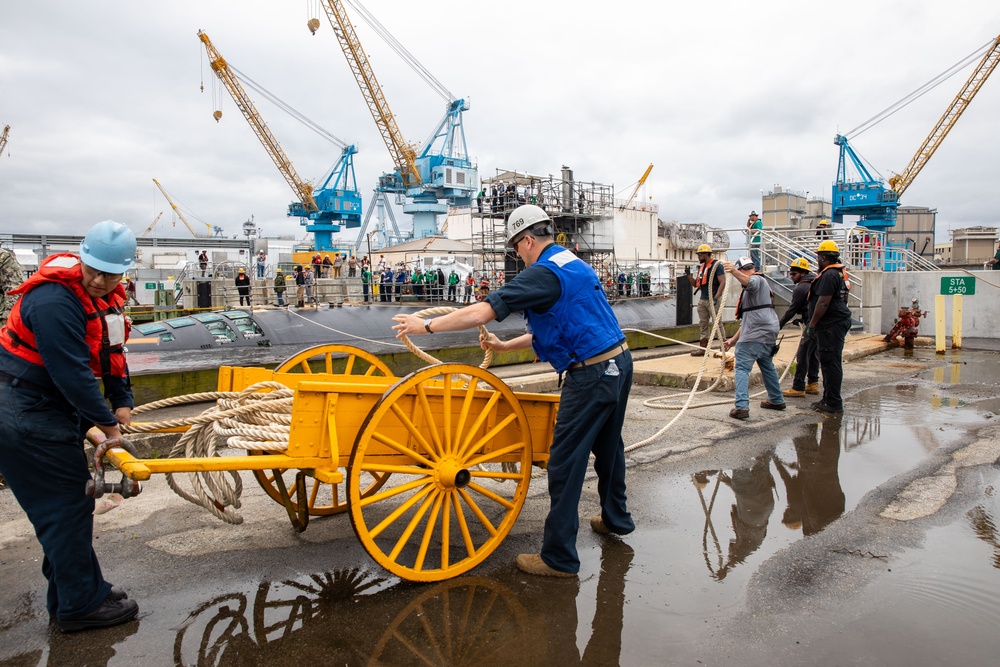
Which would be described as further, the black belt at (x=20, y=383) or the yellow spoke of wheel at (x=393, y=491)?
the yellow spoke of wheel at (x=393, y=491)

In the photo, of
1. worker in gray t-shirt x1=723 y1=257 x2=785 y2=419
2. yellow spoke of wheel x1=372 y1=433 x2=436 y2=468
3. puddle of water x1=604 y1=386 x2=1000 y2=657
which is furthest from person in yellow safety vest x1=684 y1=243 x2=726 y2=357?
yellow spoke of wheel x1=372 y1=433 x2=436 y2=468

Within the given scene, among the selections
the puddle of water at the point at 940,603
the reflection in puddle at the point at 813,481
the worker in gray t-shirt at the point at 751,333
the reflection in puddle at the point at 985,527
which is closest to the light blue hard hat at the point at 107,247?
the puddle of water at the point at 940,603

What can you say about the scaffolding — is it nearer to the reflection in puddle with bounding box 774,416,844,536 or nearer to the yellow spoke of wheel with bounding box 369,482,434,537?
the reflection in puddle with bounding box 774,416,844,536

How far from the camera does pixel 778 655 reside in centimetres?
286

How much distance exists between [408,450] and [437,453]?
0.20m

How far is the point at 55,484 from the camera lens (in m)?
3.02

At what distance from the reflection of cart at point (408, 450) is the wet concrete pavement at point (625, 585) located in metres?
0.25

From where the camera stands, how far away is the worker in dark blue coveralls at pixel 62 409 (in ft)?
9.41

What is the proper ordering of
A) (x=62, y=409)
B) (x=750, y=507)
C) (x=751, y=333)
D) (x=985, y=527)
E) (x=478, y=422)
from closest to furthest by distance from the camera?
1. (x=62, y=409)
2. (x=478, y=422)
3. (x=985, y=527)
4. (x=750, y=507)
5. (x=751, y=333)

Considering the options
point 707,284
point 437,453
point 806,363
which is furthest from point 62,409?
point 707,284

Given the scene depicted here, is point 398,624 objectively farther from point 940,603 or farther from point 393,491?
point 940,603

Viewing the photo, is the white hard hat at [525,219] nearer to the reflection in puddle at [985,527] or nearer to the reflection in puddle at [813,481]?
the reflection in puddle at [813,481]

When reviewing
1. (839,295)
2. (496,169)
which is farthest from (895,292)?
(496,169)

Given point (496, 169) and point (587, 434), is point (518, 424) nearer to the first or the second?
point (587, 434)
